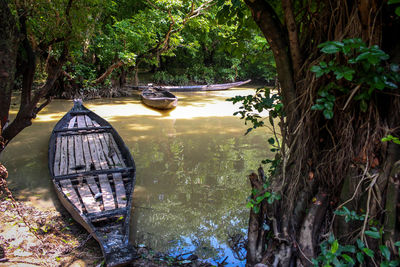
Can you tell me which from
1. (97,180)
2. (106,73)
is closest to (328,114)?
(97,180)

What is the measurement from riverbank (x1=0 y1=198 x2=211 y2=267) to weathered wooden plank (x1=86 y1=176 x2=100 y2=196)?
486mm

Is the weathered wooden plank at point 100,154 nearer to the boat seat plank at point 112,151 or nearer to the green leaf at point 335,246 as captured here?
the boat seat plank at point 112,151

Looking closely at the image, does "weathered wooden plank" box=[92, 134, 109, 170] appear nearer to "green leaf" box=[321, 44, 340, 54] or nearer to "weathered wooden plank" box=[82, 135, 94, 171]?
"weathered wooden plank" box=[82, 135, 94, 171]

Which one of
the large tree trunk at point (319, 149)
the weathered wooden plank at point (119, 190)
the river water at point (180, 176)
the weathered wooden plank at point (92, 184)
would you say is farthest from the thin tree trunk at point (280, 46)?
the weathered wooden plank at point (92, 184)

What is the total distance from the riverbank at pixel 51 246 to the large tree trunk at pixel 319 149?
108 cm

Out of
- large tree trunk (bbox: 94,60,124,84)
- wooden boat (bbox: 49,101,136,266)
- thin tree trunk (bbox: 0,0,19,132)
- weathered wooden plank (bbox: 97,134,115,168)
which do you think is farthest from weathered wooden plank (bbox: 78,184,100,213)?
large tree trunk (bbox: 94,60,124,84)

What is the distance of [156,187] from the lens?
4754 millimetres

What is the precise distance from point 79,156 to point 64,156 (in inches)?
10.4

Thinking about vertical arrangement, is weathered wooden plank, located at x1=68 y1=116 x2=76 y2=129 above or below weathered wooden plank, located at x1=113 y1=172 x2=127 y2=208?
above

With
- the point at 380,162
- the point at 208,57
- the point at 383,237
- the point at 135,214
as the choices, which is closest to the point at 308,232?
the point at 383,237

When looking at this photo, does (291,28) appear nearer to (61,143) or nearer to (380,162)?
(380,162)

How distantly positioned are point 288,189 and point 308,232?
1.18 ft

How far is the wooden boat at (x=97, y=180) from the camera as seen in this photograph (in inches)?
114

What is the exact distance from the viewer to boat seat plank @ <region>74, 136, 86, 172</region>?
4.74m
